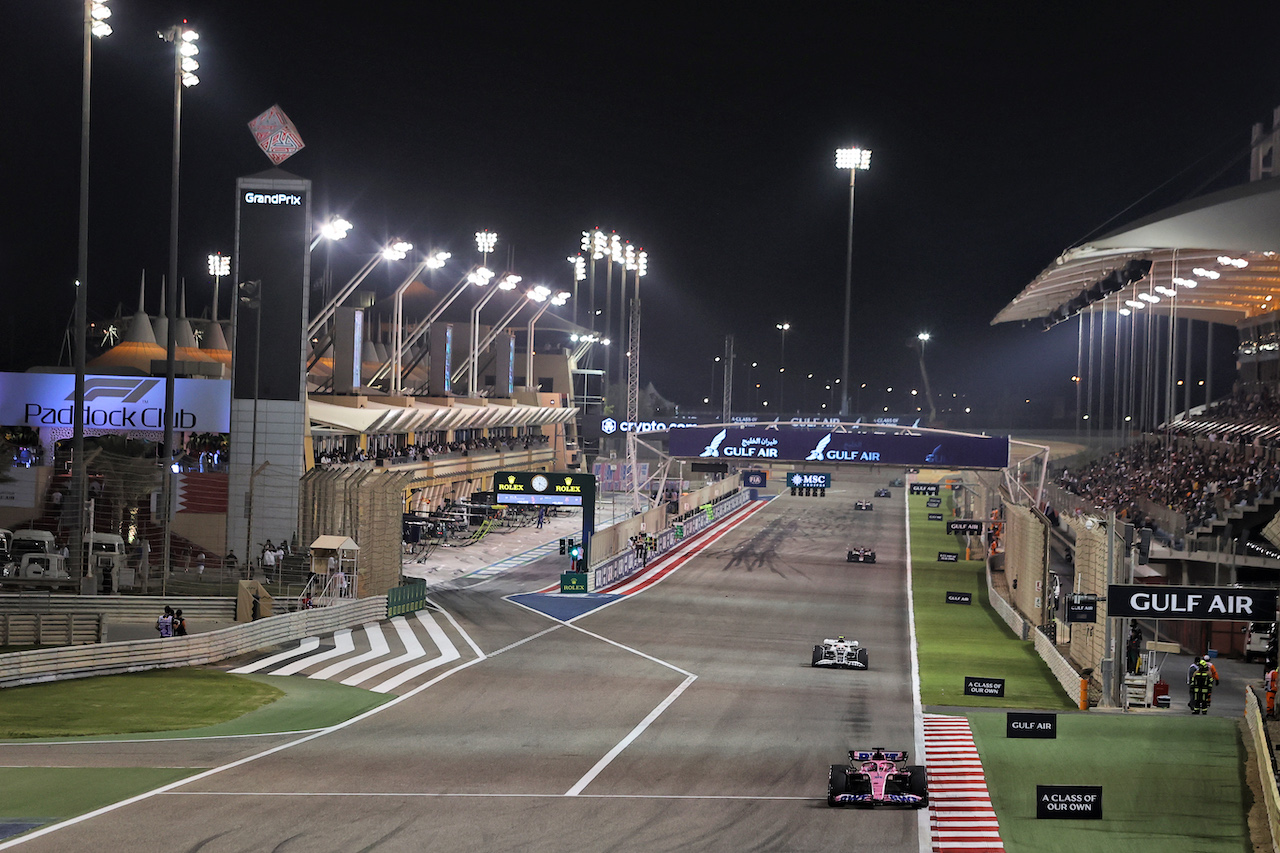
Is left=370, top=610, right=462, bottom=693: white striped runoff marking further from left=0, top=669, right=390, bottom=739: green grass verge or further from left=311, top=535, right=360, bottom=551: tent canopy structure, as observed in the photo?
left=311, top=535, right=360, bottom=551: tent canopy structure

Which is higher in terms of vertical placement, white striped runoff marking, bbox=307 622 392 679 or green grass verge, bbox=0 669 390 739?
green grass verge, bbox=0 669 390 739

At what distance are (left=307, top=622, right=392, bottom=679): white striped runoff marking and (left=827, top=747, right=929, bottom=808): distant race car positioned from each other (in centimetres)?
1601

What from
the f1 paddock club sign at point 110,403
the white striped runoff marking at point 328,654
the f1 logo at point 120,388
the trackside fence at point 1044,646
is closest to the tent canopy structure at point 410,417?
the f1 paddock club sign at point 110,403

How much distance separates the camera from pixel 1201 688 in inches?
1046

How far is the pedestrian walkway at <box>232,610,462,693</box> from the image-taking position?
3030cm

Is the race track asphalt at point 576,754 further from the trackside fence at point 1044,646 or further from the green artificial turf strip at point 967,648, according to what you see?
the trackside fence at point 1044,646

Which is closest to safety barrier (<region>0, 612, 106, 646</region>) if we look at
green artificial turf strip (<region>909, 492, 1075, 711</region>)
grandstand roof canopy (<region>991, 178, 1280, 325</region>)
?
green artificial turf strip (<region>909, 492, 1075, 711</region>)

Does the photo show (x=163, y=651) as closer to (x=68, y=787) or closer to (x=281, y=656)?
(x=281, y=656)

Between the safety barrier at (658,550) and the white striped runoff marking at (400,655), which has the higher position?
the safety barrier at (658,550)

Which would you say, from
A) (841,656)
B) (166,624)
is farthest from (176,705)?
(841,656)

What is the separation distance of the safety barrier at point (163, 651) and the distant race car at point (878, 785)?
718 inches

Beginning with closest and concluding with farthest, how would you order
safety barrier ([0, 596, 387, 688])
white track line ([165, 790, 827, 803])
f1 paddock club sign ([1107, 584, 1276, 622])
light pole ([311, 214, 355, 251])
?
white track line ([165, 790, 827, 803]) → f1 paddock club sign ([1107, 584, 1276, 622]) → safety barrier ([0, 596, 387, 688]) → light pole ([311, 214, 355, 251])

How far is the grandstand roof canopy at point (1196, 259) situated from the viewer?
28078 millimetres

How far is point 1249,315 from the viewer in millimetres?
65625
